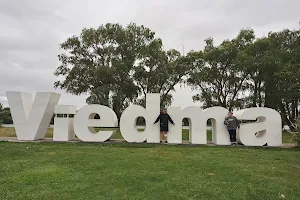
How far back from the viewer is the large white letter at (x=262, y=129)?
1298 centimetres

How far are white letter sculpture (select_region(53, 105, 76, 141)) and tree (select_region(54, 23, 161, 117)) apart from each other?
499 inches

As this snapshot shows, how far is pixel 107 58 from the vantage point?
28.4m

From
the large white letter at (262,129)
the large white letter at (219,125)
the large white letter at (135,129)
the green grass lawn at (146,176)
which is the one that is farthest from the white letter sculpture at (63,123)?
the large white letter at (262,129)

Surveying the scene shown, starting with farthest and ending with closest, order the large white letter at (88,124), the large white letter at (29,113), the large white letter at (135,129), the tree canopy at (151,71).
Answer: the tree canopy at (151,71) < the large white letter at (29,113) < the large white letter at (88,124) < the large white letter at (135,129)

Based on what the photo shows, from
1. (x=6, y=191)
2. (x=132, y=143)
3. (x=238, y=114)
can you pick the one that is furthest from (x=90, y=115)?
(x=6, y=191)

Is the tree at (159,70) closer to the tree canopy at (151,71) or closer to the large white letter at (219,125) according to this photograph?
the tree canopy at (151,71)

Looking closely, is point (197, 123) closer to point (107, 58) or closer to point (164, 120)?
point (164, 120)

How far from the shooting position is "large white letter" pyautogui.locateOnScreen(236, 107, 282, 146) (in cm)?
1298

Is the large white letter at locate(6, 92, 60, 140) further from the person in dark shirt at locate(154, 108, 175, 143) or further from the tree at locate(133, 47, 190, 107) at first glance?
the tree at locate(133, 47, 190, 107)

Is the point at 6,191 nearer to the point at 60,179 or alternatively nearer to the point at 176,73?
the point at 60,179

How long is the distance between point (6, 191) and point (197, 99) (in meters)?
24.3

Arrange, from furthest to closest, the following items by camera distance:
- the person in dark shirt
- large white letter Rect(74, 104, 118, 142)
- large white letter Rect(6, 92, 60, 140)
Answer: large white letter Rect(6, 92, 60, 140), large white letter Rect(74, 104, 118, 142), the person in dark shirt

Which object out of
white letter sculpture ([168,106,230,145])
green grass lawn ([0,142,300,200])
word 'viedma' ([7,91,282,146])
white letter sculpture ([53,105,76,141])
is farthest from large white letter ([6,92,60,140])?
white letter sculpture ([168,106,230,145])

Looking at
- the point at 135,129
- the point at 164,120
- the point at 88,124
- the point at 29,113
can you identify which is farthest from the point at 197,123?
the point at 29,113
